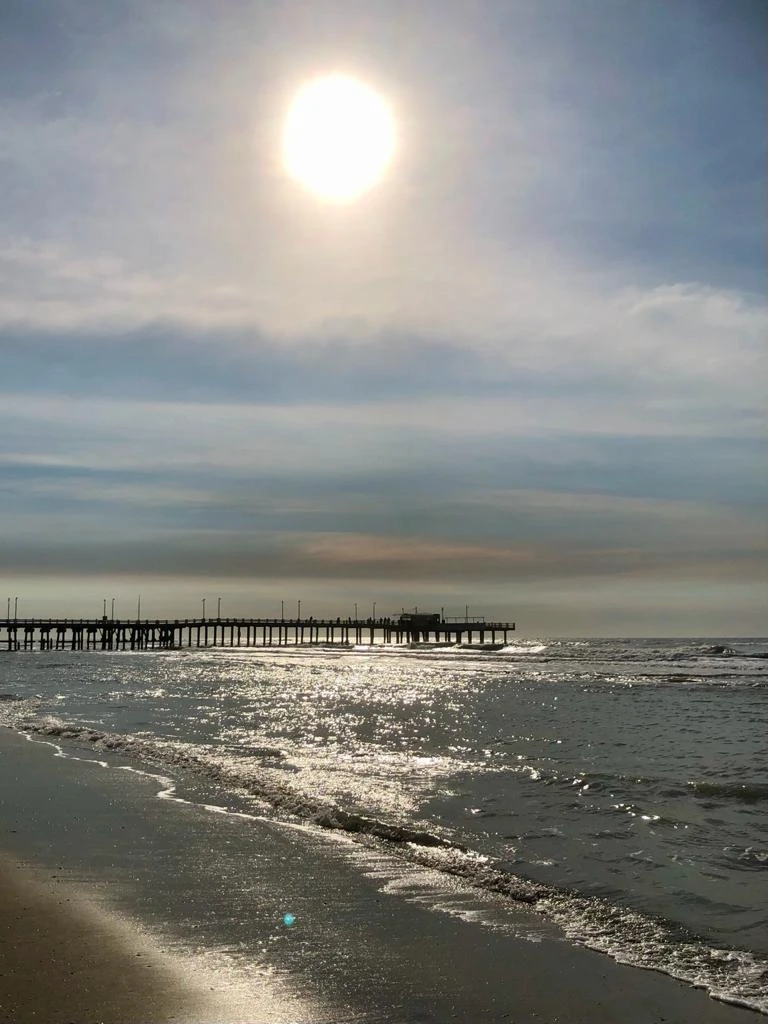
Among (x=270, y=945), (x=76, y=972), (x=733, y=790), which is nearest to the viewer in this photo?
(x=76, y=972)

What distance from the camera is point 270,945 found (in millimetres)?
6480

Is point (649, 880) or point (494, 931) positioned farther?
point (649, 880)

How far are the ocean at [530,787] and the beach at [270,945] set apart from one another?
0.51 metres

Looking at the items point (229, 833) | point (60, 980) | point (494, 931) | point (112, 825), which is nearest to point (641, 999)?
point (494, 931)

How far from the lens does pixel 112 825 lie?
10312 mm

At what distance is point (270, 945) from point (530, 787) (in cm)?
743

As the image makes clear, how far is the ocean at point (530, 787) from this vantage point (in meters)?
7.50

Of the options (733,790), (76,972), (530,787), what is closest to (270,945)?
(76,972)

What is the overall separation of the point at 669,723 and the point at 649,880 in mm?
14961

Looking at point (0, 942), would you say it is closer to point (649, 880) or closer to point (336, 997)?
point (336, 997)

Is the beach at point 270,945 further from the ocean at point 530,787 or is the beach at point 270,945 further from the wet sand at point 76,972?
the ocean at point 530,787

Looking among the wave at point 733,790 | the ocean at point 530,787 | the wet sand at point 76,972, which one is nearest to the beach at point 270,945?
the wet sand at point 76,972

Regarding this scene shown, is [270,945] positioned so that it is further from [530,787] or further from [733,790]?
[733,790]

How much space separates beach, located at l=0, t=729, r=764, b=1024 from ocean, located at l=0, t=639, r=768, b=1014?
0.51 m
